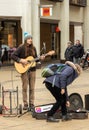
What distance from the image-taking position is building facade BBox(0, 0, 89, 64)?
28141 millimetres

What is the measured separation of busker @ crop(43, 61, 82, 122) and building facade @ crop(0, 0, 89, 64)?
16.9 meters

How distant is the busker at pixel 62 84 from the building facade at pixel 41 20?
16.9m

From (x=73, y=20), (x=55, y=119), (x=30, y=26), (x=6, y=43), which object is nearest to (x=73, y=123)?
(x=55, y=119)

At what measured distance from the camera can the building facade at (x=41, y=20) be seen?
2814 centimetres

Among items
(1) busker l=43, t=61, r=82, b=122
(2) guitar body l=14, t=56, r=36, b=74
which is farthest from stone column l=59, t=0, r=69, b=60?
(1) busker l=43, t=61, r=82, b=122

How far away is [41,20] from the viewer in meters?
33.3

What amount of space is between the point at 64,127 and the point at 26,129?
799mm

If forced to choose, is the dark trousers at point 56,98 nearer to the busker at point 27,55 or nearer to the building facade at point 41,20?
the busker at point 27,55

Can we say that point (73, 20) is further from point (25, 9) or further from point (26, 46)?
point (26, 46)

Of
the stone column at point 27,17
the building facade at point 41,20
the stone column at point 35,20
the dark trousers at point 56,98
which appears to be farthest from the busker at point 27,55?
the stone column at point 35,20

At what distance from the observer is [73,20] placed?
36688 millimetres

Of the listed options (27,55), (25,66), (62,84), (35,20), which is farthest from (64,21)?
(62,84)

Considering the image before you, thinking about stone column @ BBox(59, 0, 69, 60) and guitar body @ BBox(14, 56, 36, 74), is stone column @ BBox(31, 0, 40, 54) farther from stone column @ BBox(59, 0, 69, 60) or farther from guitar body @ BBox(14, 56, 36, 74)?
guitar body @ BBox(14, 56, 36, 74)

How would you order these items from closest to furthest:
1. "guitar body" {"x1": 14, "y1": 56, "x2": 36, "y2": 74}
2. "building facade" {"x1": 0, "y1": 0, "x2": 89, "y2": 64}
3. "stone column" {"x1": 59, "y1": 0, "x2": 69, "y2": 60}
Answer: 1. "guitar body" {"x1": 14, "y1": 56, "x2": 36, "y2": 74}
2. "building facade" {"x1": 0, "y1": 0, "x2": 89, "y2": 64}
3. "stone column" {"x1": 59, "y1": 0, "x2": 69, "y2": 60}
